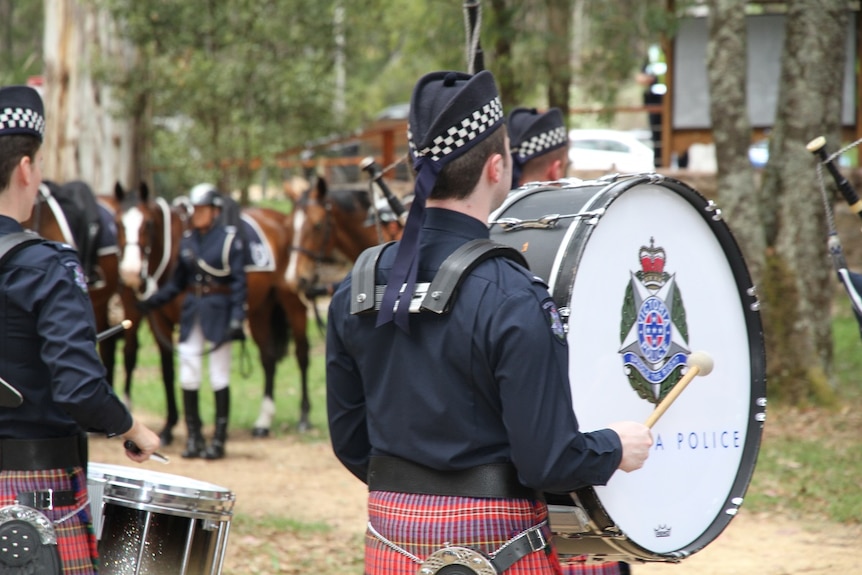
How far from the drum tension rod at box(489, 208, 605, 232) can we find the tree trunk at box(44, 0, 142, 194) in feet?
44.1

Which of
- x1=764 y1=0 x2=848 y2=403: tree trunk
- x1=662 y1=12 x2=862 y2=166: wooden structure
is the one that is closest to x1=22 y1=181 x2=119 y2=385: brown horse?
x1=764 y1=0 x2=848 y2=403: tree trunk

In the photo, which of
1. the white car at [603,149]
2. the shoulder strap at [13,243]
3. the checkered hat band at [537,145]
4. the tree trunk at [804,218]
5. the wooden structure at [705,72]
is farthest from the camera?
the white car at [603,149]

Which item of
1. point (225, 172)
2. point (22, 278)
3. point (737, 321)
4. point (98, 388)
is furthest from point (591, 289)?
point (225, 172)

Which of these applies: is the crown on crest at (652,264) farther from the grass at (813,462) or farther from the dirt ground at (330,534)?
the grass at (813,462)

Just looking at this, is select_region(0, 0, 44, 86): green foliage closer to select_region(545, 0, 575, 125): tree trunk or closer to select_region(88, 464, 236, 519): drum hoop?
select_region(545, 0, 575, 125): tree trunk

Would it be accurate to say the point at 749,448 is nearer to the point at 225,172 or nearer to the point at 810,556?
the point at 810,556

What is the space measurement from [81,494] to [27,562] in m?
0.29

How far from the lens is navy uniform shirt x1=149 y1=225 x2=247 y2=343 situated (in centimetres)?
916

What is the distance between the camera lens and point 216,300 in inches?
361

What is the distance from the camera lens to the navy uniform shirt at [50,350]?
3131 mm

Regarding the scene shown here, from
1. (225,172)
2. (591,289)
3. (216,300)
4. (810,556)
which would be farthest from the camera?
(225,172)

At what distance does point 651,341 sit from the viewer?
3.29 metres

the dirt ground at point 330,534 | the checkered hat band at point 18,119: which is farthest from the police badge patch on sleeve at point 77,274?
the dirt ground at point 330,534

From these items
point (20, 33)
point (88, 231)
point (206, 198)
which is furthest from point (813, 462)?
point (20, 33)
